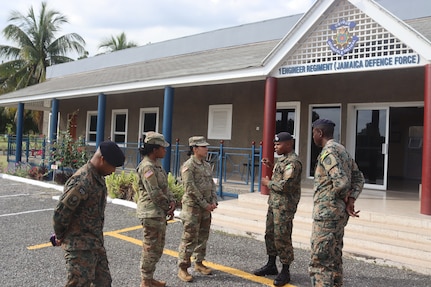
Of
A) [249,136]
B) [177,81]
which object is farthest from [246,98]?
[177,81]

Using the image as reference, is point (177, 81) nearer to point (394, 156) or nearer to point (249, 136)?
point (249, 136)

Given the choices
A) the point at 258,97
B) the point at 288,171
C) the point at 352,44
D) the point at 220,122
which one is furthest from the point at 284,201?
the point at 220,122

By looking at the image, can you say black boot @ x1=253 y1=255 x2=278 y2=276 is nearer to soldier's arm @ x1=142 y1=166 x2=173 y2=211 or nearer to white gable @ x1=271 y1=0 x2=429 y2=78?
soldier's arm @ x1=142 y1=166 x2=173 y2=211

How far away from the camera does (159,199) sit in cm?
353

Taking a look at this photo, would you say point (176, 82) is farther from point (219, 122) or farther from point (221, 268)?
point (221, 268)

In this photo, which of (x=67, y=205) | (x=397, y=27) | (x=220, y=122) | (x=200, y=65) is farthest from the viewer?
(x=220, y=122)

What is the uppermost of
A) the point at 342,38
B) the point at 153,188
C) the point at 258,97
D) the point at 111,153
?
the point at 342,38

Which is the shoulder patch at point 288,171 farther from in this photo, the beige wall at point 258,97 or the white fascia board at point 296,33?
the beige wall at point 258,97

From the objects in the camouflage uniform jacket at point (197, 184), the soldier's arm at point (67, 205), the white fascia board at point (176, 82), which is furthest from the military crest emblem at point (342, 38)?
the soldier's arm at point (67, 205)

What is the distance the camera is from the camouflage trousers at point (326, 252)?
10.1 ft

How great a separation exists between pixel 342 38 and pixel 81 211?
551 centimetres

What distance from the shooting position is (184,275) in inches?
154

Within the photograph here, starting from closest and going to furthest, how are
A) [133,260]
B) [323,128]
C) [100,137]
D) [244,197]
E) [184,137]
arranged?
[323,128], [133,260], [244,197], [100,137], [184,137]

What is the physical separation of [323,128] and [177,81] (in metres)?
5.92
